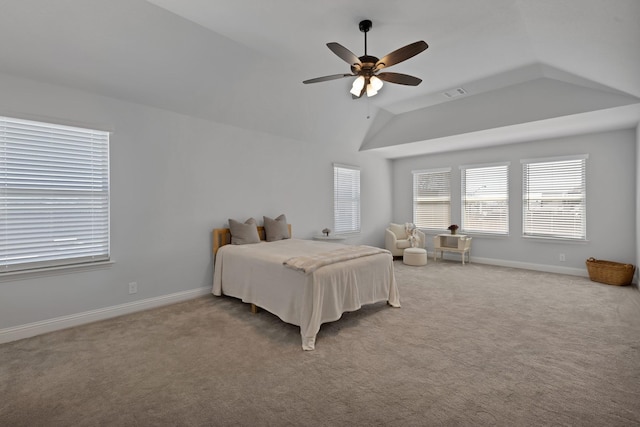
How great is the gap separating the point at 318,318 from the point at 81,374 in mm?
1890

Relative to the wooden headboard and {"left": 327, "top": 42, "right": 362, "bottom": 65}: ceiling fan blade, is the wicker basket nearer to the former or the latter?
{"left": 327, "top": 42, "right": 362, "bottom": 65}: ceiling fan blade

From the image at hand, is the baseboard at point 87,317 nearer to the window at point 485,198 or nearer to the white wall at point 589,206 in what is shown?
the window at point 485,198

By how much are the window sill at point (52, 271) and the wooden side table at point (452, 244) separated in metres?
5.85

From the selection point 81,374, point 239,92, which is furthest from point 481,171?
point 81,374

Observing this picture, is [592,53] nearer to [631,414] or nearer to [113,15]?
[631,414]

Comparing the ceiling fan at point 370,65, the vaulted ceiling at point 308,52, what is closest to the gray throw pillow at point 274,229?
the vaulted ceiling at point 308,52

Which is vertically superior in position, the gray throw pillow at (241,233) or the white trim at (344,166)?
the white trim at (344,166)

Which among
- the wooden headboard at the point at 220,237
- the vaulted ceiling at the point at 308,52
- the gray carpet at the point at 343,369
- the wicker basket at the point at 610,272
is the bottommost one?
the gray carpet at the point at 343,369

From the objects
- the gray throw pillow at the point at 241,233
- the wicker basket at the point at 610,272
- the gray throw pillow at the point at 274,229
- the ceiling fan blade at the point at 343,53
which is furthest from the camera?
the gray throw pillow at the point at 274,229

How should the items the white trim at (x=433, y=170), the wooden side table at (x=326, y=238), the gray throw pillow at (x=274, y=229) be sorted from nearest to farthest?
the gray throw pillow at (x=274, y=229)
the wooden side table at (x=326, y=238)
the white trim at (x=433, y=170)

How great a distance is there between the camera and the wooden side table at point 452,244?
629 centimetres

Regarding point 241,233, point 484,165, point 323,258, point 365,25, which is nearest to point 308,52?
point 365,25

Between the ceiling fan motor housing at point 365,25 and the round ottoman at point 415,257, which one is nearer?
the ceiling fan motor housing at point 365,25

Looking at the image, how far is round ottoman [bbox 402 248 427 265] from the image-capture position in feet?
20.5
